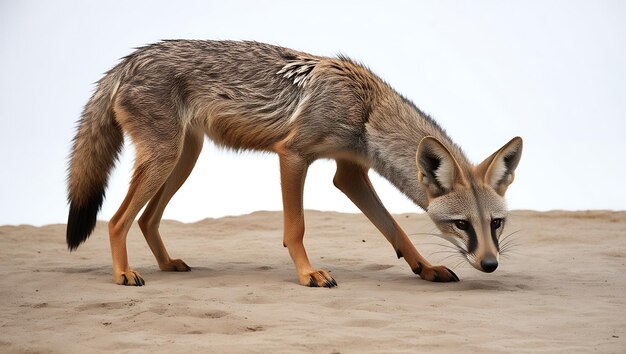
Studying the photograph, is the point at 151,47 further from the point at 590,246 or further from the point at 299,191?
the point at 590,246

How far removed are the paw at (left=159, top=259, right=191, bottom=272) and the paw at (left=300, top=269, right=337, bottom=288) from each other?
4.71 feet

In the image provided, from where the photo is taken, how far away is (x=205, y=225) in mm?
12344

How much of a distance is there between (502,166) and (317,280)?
5.44 feet

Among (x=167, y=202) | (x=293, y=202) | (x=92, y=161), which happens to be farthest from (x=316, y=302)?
(x=92, y=161)

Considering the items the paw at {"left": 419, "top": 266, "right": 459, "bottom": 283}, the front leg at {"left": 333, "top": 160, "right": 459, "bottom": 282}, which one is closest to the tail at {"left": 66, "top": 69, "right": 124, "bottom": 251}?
the front leg at {"left": 333, "top": 160, "right": 459, "bottom": 282}

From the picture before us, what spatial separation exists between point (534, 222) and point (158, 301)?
253 inches

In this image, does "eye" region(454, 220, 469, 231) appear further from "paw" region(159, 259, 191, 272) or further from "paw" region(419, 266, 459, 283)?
"paw" region(159, 259, 191, 272)

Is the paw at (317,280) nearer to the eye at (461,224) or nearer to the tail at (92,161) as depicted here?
the eye at (461,224)

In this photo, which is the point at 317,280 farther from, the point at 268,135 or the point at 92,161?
the point at 92,161

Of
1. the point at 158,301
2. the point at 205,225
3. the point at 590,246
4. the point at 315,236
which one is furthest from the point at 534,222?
the point at 158,301

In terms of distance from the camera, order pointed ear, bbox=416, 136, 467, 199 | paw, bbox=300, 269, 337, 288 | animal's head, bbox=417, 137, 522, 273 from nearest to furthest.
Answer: animal's head, bbox=417, 137, 522, 273 < pointed ear, bbox=416, 136, 467, 199 < paw, bbox=300, 269, 337, 288

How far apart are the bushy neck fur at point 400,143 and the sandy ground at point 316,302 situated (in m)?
0.80

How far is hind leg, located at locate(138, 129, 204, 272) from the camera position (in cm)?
839

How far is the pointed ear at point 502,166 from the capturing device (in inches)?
277
